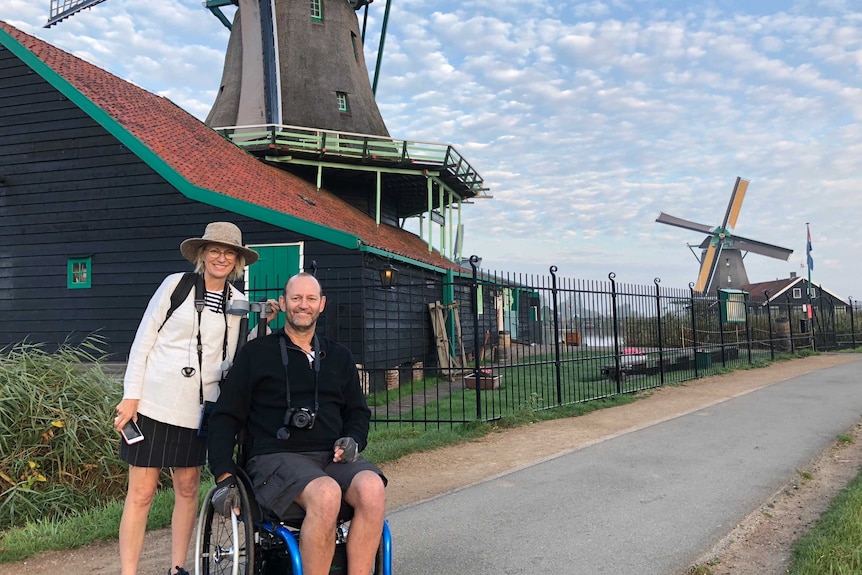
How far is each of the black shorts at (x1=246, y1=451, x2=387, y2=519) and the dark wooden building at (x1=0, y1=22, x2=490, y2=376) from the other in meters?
9.02

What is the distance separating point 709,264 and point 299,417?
158 ft

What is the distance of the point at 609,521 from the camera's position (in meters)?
4.40

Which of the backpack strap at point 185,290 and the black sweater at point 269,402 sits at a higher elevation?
the backpack strap at point 185,290

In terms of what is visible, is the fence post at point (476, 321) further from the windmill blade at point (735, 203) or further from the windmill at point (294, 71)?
the windmill blade at point (735, 203)

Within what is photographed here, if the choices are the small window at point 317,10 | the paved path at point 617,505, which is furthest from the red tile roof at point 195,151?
the small window at point 317,10

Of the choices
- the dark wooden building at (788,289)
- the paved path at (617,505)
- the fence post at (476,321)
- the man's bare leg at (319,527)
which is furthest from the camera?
the dark wooden building at (788,289)

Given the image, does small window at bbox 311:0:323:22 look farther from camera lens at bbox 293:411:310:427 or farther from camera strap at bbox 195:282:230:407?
camera lens at bbox 293:411:310:427

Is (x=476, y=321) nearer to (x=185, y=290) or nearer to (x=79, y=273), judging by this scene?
(x=185, y=290)

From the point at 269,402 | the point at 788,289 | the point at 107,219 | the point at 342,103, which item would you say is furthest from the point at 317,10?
the point at 788,289

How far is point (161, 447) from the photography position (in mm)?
3113

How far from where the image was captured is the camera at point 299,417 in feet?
9.46

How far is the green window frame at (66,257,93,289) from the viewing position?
42.6 feet

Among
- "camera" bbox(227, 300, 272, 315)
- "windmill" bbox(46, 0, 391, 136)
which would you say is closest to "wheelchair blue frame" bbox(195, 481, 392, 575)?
"camera" bbox(227, 300, 272, 315)

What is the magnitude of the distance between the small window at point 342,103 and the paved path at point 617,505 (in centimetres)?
1730
